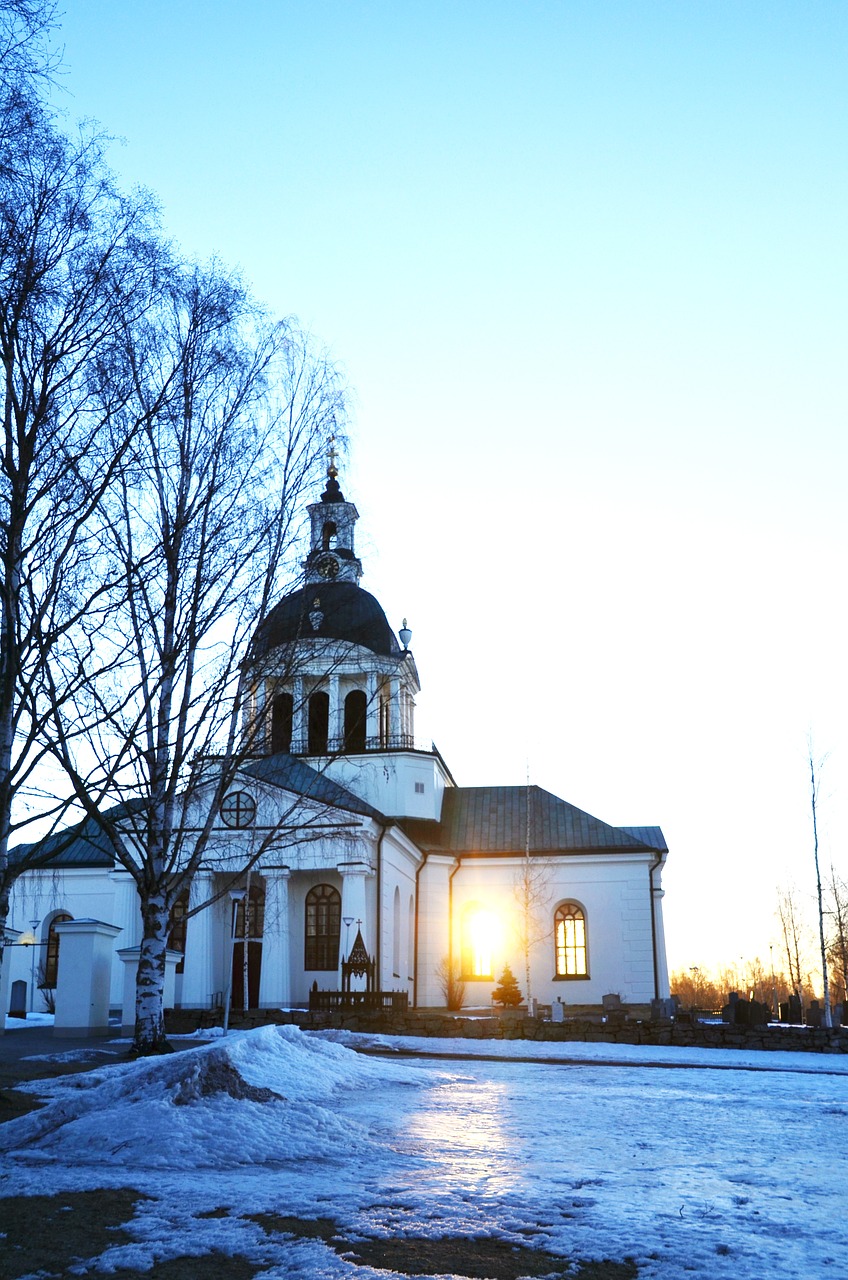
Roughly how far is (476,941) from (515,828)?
451cm

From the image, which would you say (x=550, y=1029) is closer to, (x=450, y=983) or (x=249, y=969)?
(x=249, y=969)

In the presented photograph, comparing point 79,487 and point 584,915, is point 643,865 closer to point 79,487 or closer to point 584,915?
point 584,915

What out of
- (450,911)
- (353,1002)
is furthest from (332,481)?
(450,911)

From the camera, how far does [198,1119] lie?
7871 mm

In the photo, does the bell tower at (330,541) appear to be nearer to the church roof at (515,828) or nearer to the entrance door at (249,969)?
the entrance door at (249,969)

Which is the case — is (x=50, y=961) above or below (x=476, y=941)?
below

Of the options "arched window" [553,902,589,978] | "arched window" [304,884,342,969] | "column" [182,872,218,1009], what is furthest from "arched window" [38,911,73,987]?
"arched window" [553,902,589,978]

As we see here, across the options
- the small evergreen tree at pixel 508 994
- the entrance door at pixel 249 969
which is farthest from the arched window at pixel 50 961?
A: the small evergreen tree at pixel 508 994

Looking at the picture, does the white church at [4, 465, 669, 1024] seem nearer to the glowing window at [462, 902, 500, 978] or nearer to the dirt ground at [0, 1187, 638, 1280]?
the glowing window at [462, 902, 500, 978]

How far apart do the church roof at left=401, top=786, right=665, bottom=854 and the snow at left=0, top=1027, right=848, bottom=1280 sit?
25621mm

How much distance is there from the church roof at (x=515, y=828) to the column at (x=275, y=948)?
838 centimetres

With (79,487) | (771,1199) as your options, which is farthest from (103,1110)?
(79,487)

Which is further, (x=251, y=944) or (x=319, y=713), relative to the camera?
(x=319, y=713)

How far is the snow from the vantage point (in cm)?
514
